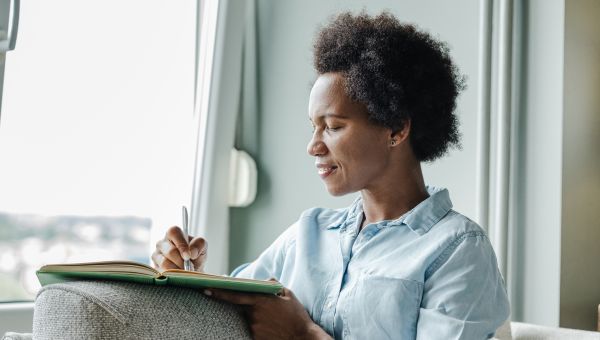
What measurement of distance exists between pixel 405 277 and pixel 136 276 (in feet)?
1.60

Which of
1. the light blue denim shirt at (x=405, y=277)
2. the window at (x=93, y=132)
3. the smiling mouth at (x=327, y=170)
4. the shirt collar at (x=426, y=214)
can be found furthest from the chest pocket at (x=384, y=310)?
the window at (x=93, y=132)

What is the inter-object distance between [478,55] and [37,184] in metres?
1.40

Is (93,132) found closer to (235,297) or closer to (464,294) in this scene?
(235,297)

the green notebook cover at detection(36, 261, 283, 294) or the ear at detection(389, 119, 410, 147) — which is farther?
the ear at detection(389, 119, 410, 147)

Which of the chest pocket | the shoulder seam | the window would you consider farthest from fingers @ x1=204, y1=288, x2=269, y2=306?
the window

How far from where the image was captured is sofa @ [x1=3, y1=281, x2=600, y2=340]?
1155mm

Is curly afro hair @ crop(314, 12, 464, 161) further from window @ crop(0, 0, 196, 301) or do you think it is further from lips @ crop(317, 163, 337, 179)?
window @ crop(0, 0, 196, 301)

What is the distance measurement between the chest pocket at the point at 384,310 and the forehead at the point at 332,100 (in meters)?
0.33

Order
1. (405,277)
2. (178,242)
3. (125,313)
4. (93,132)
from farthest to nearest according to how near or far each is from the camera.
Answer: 1. (93,132)
2. (178,242)
3. (405,277)
4. (125,313)

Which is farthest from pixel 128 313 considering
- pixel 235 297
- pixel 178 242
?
pixel 178 242

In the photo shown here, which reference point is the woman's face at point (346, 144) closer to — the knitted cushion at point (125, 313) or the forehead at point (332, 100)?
the forehead at point (332, 100)

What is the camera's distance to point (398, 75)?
5.10 ft

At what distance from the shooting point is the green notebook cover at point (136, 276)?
1.23 metres

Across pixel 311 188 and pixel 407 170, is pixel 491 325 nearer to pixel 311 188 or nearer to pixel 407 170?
pixel 407 170
